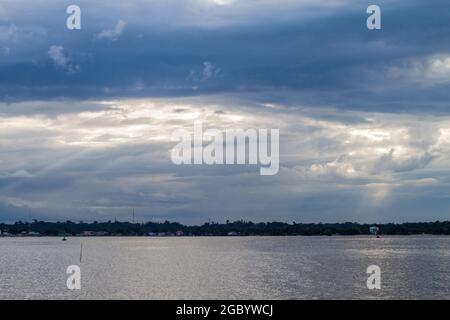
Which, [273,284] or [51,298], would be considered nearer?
[51,298]

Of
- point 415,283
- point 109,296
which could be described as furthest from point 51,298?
point 415,283

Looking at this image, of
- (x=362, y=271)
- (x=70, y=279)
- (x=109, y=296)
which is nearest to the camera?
(x=109, y=296)

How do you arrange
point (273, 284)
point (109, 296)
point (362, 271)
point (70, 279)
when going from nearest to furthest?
point (109, 296) < point (273, 284) < point (70, 279) < point (362, 271)

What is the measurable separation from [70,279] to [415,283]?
175 feet

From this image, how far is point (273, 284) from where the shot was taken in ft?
326

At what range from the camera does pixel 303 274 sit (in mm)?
116062
